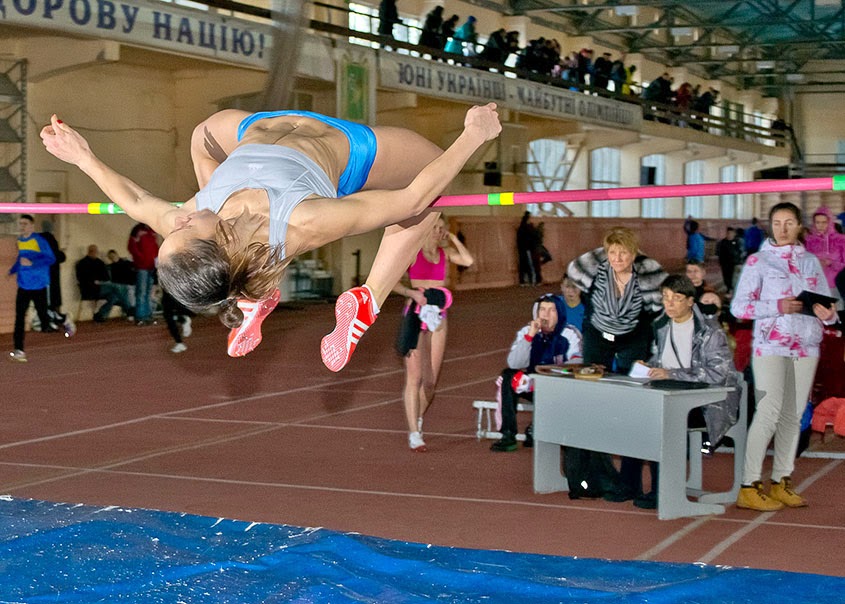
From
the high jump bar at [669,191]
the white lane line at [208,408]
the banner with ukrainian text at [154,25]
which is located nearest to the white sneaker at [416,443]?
the white lane line at [208,408]

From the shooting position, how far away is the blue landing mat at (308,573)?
4.19m

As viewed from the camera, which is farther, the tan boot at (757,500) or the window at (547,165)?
the window at (547,165)

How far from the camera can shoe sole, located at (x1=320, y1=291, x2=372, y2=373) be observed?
397 cm

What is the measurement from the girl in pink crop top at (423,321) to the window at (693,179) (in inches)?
1079

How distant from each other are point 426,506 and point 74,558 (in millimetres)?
1894

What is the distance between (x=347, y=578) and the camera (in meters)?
4.37

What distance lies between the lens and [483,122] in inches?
144

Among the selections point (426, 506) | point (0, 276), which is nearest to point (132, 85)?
point (0, 276)

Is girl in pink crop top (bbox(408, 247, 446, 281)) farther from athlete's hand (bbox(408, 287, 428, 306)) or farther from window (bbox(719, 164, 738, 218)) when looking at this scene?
window (bbox(719, 164, 738, 218))

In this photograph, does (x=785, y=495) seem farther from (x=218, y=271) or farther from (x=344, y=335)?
(x=218, y=271)

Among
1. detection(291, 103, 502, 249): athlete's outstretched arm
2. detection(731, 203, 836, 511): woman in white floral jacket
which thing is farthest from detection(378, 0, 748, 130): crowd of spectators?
detection(291, 103, 502, 249): athlete's outstretched arm

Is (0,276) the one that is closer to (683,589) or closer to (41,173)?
(41,173)

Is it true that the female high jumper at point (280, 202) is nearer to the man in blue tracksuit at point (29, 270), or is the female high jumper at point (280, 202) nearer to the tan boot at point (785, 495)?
the tan boot at point (785, 495)

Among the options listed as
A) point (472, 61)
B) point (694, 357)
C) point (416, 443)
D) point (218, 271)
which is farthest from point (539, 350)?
point (472, 61)
